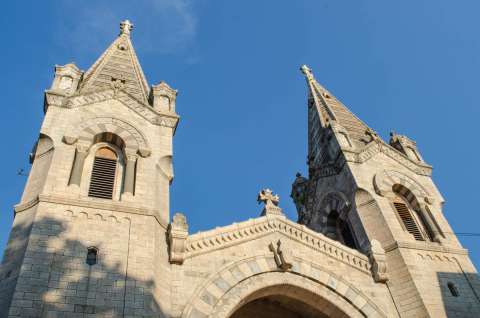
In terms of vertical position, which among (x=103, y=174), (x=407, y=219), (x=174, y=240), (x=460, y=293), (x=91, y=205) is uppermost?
(x=103, y=174)

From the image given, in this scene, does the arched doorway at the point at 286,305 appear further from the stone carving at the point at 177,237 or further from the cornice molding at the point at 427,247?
the cornice molding at the point at 427,247

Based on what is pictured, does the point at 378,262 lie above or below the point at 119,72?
below

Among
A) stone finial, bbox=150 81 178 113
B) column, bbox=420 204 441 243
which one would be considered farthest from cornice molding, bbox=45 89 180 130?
column, bbox=420 204 441 243

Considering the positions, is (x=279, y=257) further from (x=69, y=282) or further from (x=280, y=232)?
(x=69, y=282)

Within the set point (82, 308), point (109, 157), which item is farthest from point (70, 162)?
point (82, 308)

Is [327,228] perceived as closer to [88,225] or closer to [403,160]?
[403,160]

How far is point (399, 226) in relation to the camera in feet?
57.0

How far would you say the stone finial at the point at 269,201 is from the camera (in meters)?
16.6

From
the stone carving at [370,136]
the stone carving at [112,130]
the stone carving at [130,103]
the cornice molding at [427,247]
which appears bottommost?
the cornice molding at [427,247]

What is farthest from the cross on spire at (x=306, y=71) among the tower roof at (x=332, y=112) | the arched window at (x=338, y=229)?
the arched window at (x=338, y=229)

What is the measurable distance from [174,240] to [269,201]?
4.73m

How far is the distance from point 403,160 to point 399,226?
4.49 metres

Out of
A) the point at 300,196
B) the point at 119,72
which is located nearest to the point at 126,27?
the point at 119,72

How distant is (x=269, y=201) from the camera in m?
17.1
